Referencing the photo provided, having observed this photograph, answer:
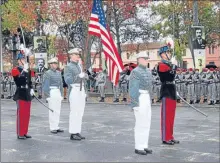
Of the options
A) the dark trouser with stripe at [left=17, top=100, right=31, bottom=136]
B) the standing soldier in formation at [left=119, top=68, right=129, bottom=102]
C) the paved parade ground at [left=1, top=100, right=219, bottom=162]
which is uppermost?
the standing soldier in formation at [left=119, top=68, right=129, bottom=102]

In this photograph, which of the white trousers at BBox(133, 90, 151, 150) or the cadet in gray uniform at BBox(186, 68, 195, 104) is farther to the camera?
the cadet in gray uniform at BBox(186, 68, 195, 104)

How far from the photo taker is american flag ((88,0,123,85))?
1008cm

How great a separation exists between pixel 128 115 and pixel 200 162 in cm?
796

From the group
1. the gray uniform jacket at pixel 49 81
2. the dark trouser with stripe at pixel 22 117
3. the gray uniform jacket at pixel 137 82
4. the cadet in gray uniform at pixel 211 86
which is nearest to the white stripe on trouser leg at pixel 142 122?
the gray uniform jacket at pixel 137 82

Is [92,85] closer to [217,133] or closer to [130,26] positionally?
[130,26]

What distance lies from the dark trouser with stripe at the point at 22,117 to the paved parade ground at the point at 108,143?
25 cm

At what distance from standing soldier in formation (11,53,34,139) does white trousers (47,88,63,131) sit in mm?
904

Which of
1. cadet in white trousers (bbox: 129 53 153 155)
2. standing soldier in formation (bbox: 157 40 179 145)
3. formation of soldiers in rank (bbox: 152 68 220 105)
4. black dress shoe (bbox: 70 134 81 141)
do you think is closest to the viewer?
cadet in white trousers (bbox: 129 53 153 155)

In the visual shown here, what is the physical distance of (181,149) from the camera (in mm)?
8469

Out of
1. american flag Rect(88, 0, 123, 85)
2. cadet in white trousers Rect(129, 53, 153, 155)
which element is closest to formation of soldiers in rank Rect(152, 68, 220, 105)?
american flag Rect(88, 0, 123, 85)

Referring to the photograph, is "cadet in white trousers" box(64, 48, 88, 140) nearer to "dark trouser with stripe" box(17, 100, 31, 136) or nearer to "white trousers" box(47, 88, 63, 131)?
"dark trouser with stripe" box(17, 100, 31, 136)

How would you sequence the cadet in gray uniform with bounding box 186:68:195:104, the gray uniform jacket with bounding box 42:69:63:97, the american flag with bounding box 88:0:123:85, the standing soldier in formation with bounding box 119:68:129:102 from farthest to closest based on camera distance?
the standing soldier in formation with bounding box 119:68:129:102 → the cadet in gray uniform with bounding box 186:68:195:104 → the gray uniform jacket with bounding box 42:69:63:97 → the american flag with bounding box 88:0:123:85

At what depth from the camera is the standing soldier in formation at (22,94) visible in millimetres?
10219

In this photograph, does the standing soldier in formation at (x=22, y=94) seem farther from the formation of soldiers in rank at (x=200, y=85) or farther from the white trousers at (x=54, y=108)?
the formation of soldiers in rank at (x=200, y=85)
